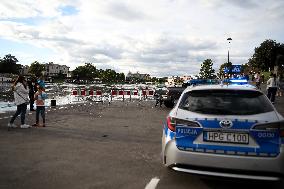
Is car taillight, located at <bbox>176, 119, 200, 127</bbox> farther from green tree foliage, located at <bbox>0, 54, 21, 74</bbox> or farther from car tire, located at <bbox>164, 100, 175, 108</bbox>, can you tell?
green tree foliage, located at <bbox>0, 54, 21, 74</bbox>

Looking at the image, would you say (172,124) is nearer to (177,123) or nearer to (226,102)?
(177,123)

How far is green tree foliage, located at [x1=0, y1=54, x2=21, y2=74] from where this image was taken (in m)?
172

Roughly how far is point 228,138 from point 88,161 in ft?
10.7

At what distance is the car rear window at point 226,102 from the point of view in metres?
4.82

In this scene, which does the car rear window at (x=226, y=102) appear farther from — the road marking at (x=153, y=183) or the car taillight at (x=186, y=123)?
the road marking at (x=153, y=183)

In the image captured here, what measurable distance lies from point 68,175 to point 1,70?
182m

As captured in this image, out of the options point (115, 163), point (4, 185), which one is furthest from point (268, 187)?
point (4, 185)

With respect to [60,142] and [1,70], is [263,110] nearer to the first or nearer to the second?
[60,142]

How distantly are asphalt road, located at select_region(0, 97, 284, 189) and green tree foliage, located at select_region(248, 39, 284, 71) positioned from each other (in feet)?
303

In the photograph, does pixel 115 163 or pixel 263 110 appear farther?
pixel 115 163

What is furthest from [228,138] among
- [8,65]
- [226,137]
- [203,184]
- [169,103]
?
[8,65]

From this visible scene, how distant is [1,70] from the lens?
17175 cm

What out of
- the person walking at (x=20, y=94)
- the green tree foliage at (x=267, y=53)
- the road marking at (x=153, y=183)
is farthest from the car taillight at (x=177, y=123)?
the green tree foliage at (x=267, y=53)

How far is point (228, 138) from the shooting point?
4.59 meters
